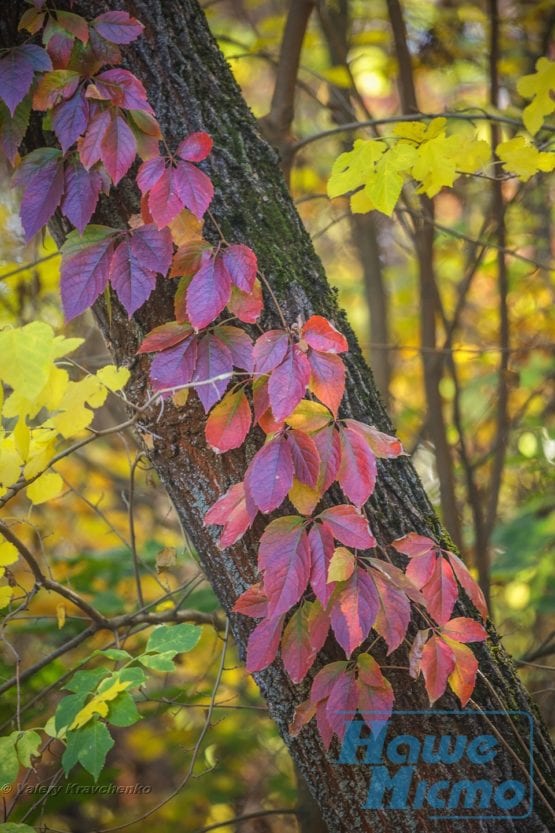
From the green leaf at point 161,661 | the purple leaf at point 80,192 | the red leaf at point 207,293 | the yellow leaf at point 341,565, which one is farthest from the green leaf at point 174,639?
the purple leaf at point 80,192

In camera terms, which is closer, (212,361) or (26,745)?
(212,361)

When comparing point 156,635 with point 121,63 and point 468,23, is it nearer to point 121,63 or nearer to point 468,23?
point 121,63

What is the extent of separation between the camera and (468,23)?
2996 millimetres

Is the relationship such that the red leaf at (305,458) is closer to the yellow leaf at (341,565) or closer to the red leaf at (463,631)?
the yellow leaf at (341,565)

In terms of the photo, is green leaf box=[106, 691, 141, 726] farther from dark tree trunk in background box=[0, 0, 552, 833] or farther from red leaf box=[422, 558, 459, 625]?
red leaf box=[422, 558, 459, 625]

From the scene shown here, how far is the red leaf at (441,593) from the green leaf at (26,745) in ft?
2.33

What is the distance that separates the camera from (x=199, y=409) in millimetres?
1177

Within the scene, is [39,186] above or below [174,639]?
above

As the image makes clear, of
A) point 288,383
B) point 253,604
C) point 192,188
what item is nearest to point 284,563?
point 253,604

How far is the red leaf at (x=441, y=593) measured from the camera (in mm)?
1094

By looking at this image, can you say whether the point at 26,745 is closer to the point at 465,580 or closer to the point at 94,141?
the point at 465,580

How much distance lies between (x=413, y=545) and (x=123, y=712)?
554 millimetres

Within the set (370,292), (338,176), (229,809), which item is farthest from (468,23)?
(229,809)

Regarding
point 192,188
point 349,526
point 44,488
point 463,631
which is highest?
point 192,188
